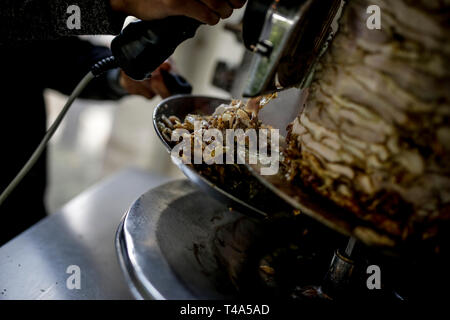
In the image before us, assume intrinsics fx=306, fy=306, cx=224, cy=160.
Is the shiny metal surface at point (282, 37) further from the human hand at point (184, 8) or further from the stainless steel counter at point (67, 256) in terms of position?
the stainless steel counter at point (67, 256)

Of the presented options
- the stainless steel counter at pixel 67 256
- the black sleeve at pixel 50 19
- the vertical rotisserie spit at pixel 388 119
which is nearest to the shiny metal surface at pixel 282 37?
the vertical rotisserie spit at pixel 388 119

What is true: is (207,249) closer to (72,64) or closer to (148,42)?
(148,42)

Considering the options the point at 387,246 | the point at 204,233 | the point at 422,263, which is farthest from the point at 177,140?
the point at 422,263

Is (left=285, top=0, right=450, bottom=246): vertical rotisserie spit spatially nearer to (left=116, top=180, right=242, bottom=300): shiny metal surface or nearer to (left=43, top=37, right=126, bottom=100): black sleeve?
(left=116, top=180, right=242, bottom=300): shiny metal surface

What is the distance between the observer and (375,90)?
59 centimetres

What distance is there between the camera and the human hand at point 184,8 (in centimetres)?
68

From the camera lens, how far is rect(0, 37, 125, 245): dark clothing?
56.2 inches

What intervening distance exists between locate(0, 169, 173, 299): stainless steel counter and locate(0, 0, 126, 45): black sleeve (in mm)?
661

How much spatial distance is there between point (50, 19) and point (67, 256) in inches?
29.5

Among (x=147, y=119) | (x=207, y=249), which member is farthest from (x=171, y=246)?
(x=147, y=119)

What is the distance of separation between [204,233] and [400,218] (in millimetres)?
497

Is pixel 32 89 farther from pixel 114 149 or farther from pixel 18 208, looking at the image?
pixel 114 149

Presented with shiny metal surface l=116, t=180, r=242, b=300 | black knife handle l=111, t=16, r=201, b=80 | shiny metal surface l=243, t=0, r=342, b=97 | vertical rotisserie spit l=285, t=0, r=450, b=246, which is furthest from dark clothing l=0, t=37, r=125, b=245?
vertical rotisserie spit l=285, t=0, r=450, b=246

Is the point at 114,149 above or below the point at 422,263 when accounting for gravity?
below
